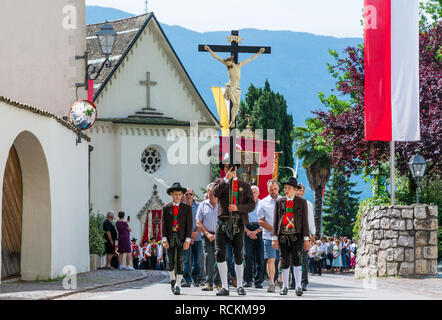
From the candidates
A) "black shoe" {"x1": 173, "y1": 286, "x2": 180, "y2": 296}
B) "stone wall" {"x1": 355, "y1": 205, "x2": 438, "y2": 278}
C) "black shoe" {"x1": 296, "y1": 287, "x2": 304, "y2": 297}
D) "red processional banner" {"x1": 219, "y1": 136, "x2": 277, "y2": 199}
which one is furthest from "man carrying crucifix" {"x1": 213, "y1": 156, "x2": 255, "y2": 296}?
"red processional banner" {"x1": 219, "y1": 136, "x2": 277, "y2": 199}

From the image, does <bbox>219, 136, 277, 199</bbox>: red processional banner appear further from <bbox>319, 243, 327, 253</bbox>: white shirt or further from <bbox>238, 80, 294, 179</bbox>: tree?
<bbox>238, 80, 294, 179</bbox>: tree

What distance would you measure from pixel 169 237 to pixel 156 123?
38839mm

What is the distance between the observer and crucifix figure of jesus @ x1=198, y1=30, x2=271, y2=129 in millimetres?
22562

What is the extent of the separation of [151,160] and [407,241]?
35081 millimetres

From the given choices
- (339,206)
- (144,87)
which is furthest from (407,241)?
(339,206)

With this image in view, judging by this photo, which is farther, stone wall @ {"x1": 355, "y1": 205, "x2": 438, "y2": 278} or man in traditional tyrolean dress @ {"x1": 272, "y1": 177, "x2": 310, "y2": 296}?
stone wall @ {"x1": 355, "y1": 205, "x2": 438, "y2": 278}

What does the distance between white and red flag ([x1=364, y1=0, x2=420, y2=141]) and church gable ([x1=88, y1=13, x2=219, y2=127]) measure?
32.9 metres

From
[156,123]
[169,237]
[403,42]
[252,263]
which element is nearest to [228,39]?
[403,42]

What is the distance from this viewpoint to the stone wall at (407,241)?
2084 centimetres

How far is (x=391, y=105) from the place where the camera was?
70.2ft

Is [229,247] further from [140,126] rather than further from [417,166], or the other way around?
[140,126]

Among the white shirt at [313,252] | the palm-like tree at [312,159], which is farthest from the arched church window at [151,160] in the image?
the white shirt at [313,252]

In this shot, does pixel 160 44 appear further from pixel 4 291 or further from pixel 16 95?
pixel 4 291

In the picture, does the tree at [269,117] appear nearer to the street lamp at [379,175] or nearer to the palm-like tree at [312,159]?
the palm-like tree at [312,159]
